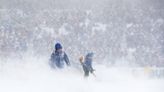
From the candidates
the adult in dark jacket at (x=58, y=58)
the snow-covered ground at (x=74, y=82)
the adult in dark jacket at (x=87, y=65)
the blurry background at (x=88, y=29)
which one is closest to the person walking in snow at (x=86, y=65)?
the adult in dark jacket at (x=87, y=65)

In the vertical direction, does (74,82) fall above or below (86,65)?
below

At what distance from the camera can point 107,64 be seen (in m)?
21.8

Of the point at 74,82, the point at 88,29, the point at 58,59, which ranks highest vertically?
the point at 88,29

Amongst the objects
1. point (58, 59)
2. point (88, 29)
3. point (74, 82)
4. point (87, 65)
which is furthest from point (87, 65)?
point (88, 29)

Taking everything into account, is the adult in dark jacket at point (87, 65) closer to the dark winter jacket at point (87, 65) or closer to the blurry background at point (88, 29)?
the dark winter jacket at point (87, 65)

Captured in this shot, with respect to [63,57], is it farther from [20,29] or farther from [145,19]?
[145,19]

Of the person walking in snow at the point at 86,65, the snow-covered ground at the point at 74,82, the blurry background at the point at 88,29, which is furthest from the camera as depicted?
the blurry background at the point at 88,29

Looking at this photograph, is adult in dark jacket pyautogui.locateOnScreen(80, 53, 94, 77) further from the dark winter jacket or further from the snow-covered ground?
the snow-covered ground

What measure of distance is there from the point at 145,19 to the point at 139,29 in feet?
3.21

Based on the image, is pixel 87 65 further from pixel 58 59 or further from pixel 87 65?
pixel 58 59

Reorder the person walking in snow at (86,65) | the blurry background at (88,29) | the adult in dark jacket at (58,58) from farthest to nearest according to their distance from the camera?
the blurry background at (88,29) → the person walking in snow at (86,65) → the adult in dark jacket at (58,58)

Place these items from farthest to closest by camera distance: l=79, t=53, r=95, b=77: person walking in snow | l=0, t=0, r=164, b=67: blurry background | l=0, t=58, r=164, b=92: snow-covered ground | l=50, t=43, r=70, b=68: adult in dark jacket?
l=0, t=0, r=164, b=67: blurry background
l=79, t=53, r=95, b=77: person walking in snow
l=50, t=43, r=70, b=68: adult in dark jacket
l=0, t=58, r=164, b=92: snow-covered ground

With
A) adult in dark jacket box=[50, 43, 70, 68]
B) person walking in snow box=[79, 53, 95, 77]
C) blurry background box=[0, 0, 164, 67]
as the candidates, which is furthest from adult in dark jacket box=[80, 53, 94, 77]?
blurry background box=[0, 0, 164, 67]

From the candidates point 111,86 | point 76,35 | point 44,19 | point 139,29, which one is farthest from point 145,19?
point 111,86
